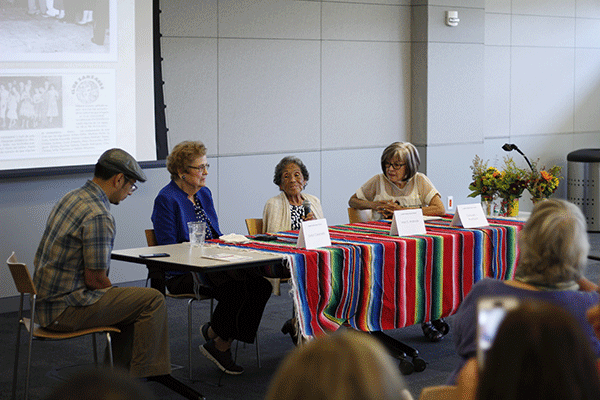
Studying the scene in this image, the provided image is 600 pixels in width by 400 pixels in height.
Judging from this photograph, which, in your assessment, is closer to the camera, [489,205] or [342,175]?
[489,205]

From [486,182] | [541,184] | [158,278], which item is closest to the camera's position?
[158,278]

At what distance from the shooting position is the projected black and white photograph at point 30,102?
541 centimetres

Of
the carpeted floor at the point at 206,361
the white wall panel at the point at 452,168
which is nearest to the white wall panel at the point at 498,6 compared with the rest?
the white wall panel at the point at 452,168

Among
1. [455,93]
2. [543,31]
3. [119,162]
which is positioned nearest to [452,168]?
[455,93]

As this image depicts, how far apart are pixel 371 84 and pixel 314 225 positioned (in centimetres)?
379

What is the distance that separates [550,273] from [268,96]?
4846 mm

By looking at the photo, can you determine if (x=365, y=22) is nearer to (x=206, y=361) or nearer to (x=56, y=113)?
(x=56, y=113)

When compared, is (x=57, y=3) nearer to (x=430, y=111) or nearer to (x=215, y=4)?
(x=215, y=4)

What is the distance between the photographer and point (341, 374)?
0.85 m

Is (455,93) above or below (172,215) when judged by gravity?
above

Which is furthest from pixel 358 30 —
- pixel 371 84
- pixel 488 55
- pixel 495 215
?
pixel 495 215

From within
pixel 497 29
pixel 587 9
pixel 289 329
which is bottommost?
pixel 289 329

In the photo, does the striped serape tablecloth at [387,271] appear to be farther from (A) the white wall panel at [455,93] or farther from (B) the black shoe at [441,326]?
(A) the white wall panel at [455,93]

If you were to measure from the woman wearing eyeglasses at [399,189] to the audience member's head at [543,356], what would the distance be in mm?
4099
